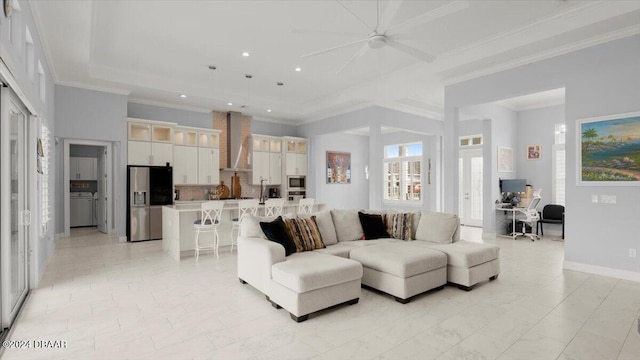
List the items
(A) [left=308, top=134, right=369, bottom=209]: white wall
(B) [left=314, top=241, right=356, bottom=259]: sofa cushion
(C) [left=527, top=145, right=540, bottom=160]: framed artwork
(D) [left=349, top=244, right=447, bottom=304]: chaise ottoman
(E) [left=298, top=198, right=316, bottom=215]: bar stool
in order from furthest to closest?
(A) [left=308, top=134, right=369, bottom=209]: white wall
(C) [left=527, top=145, right=540, bottom=160]: framed artwork
(E) [left=298, top=198, right=316, bottom=215]: bar stool
(B) [left=314, top=241, right=356, bottom=259]: sofa cushion
(D) [left=349, top=244, right=447, bottom=304]: chaise ottoman

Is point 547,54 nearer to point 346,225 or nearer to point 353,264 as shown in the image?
point 346,225

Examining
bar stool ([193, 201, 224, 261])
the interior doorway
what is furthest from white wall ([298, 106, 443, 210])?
the interior doorway

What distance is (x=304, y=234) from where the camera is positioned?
13.4ft

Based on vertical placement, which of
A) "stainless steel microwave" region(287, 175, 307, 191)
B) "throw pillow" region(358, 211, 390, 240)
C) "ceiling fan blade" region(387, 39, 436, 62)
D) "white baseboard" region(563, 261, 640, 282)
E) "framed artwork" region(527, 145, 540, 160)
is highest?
"ceiling fan blade" region(387, 39, 436, 62)

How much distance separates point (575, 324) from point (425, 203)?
25.8ft

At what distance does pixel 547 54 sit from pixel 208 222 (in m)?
5.96

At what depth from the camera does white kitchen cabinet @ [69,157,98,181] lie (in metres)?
9.10

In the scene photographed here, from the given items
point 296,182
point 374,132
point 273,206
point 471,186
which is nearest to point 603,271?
point 374,132

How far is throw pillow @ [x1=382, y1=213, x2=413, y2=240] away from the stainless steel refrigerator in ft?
16.4

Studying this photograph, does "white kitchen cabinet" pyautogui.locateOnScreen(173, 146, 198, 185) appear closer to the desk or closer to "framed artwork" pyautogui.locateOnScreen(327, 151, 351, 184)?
"framed artwork" pyautogui.locateOnScreen(327, 151, 351, 184)

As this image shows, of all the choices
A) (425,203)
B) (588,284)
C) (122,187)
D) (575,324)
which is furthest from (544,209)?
(122,187)

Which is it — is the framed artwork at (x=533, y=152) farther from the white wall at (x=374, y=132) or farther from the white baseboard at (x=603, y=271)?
the white baseboard at (x=603, y=271)

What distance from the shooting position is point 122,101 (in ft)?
23.2

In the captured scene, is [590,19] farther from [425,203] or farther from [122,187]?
[122,187]
